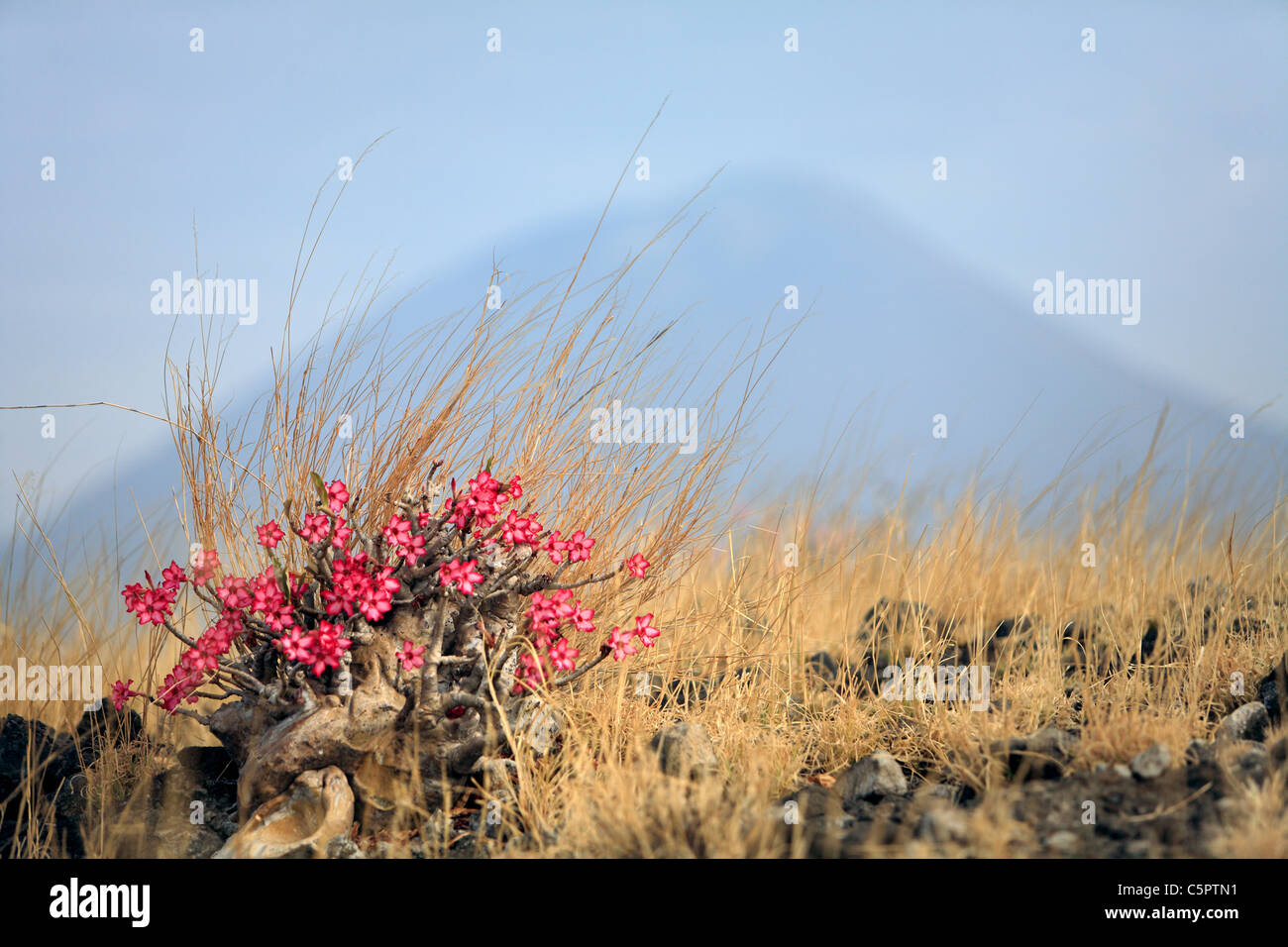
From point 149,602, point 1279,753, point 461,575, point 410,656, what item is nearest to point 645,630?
point 461,575

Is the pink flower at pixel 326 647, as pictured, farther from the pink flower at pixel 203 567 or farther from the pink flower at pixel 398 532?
the pink flower at pixel 203 567

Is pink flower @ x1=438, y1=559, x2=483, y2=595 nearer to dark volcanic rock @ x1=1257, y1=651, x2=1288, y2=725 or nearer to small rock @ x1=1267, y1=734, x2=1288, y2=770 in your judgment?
small rock @ x1=1267, y1=734, x2=1288, y2=770

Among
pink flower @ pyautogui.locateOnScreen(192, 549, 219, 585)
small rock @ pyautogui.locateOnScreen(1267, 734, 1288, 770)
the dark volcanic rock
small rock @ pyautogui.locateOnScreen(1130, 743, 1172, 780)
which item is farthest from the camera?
the dark volcanic rock

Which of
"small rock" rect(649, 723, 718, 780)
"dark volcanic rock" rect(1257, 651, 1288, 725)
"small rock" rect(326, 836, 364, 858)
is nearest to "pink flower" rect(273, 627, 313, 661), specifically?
"small rock" rect(326, 836, 364, 858)

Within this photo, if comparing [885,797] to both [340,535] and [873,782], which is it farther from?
[340,535]

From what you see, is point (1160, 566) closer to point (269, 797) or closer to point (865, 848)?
point (865, 848)

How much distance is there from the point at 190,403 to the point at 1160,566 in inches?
164

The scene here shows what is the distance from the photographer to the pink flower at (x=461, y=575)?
2.70m

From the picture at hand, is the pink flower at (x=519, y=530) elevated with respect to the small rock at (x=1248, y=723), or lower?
elevated

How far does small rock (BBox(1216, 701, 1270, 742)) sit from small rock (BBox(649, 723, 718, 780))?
1640 mm

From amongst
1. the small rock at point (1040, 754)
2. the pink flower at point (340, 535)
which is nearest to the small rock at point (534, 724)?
the pink flower at point (340, 535)

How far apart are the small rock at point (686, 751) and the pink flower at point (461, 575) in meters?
0.78

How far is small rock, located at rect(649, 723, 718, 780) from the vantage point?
112 inches
